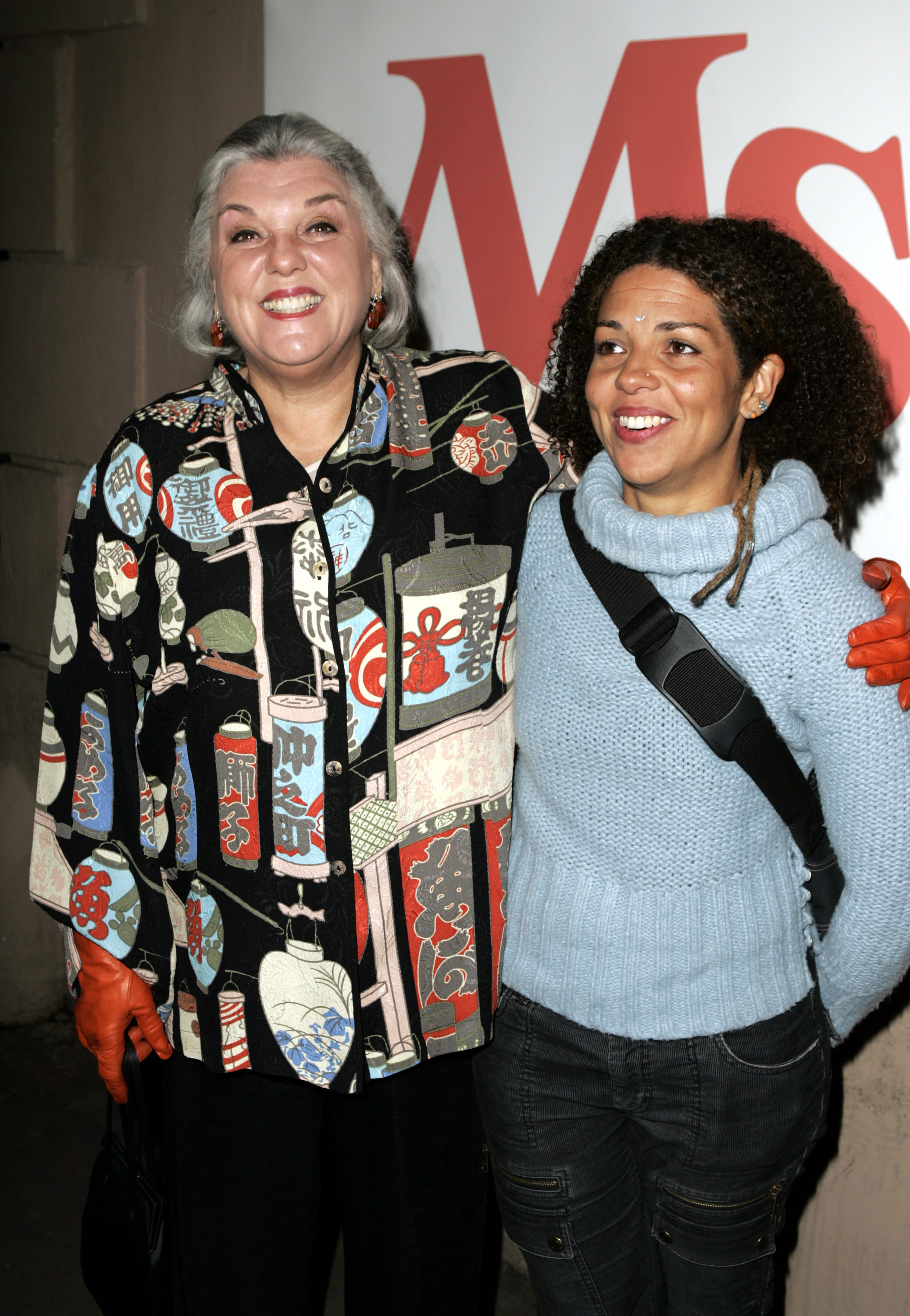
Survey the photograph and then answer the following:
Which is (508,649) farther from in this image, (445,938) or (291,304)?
(291,304)

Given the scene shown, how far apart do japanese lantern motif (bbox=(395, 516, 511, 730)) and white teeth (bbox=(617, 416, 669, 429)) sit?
312 mm

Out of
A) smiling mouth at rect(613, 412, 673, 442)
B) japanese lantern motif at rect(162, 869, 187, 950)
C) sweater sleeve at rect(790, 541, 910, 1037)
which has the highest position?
smiling mouth at rect(613, 412, 673, 442)

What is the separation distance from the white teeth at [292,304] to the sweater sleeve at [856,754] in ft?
2.59

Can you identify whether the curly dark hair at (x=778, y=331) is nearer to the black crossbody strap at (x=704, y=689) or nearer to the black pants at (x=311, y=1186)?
the black crossbody strap at (x=704, y=689)

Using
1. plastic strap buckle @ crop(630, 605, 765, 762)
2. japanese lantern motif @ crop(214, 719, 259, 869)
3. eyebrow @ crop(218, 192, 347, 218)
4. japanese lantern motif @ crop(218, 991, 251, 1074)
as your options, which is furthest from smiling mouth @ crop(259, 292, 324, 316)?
japanese lantern motif @ crop(218, 991, 251, 1074)

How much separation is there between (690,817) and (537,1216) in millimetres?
640

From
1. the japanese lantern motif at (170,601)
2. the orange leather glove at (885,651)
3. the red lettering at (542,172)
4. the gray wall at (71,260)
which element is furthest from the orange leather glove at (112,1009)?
the gray wall at (71,260)

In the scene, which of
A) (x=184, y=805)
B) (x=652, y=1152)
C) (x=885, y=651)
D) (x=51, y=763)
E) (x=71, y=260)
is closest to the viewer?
(x=885, y=651)

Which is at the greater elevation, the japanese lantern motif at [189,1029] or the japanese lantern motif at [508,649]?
the japanese lantern motif at [508,649]

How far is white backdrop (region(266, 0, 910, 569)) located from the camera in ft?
6.19

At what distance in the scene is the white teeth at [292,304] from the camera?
5.58ft

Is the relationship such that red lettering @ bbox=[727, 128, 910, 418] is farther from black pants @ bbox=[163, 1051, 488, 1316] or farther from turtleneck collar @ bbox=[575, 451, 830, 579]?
black pants @ bbox=[163, 1051, 488, 1316]

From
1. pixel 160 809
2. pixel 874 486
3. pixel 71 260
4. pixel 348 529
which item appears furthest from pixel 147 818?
pixel 71 260

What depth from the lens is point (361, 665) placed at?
5.50ft
